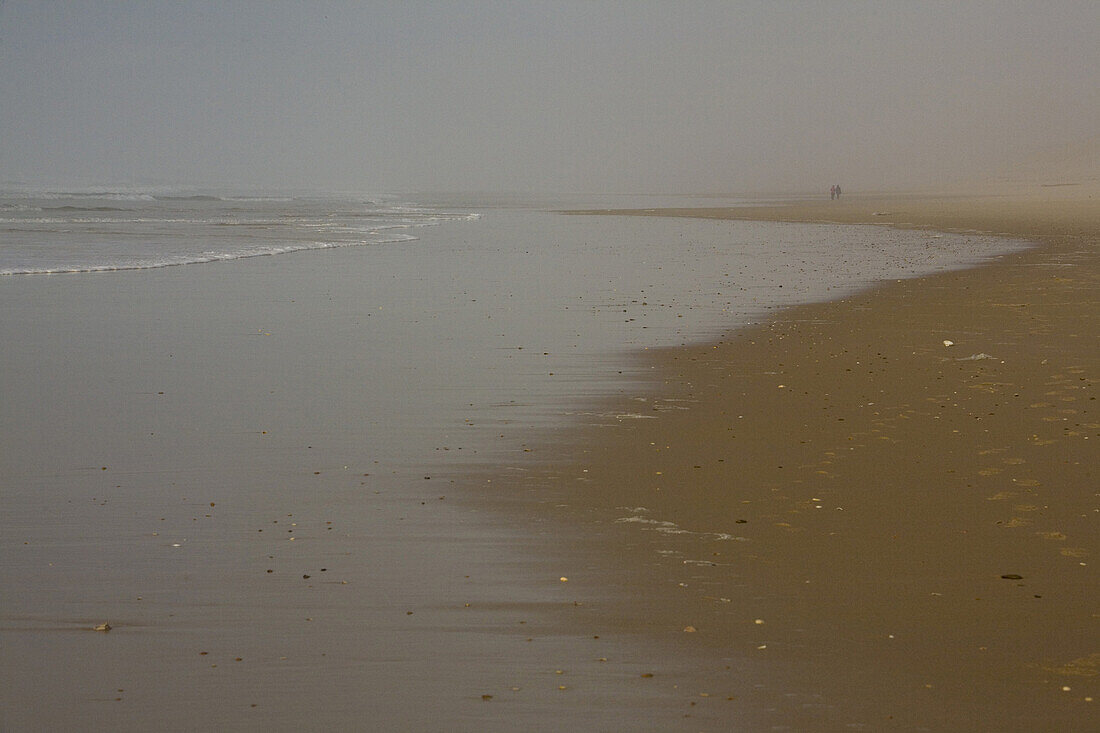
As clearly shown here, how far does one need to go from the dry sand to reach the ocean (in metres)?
0.42

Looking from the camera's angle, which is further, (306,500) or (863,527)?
(306,500)

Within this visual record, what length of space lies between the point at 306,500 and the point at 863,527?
139 inches

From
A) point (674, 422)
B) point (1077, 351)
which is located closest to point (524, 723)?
point (674, 422)

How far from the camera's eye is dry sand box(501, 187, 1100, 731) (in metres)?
4.90

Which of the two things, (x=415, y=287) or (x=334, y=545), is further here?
(x=415, y=287)

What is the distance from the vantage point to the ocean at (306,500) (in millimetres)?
4875

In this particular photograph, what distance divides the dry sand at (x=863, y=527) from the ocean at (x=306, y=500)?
42 centimetres

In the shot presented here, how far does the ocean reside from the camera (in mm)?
4875

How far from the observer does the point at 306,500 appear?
301 inches

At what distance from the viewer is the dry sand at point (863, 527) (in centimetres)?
490

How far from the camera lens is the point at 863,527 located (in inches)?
274

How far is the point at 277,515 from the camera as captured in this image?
729 centimetres

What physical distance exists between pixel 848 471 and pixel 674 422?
2010 millimetres

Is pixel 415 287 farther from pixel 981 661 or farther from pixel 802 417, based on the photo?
pixel 981 661
